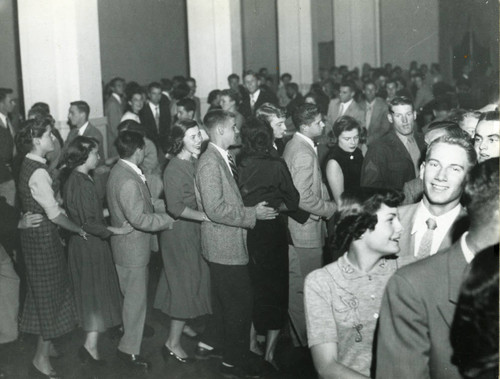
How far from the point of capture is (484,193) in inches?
80.5

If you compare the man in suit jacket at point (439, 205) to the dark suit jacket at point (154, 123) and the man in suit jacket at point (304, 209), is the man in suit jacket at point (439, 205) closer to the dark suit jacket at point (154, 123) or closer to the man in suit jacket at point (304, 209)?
the man in suit jacket at point (304, 209)

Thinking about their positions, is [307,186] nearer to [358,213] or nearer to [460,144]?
[460,144]

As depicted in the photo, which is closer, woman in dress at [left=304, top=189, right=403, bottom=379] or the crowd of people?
woman in dress at [left=304, top=189, right=403, bottom=379]

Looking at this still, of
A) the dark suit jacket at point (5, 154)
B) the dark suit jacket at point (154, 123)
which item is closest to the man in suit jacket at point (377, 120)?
the dark suit jacket at point (154, 123)

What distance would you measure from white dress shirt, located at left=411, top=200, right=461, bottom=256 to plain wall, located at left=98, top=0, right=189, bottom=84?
38.9 feet

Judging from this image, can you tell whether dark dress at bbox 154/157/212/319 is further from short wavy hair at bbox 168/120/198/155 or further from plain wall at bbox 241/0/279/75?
plain wall at bbox 241/0/279/75

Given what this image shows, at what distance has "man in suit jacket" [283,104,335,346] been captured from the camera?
192 inches

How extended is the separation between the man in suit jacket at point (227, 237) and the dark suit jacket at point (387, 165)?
744mm

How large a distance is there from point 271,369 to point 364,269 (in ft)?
6.98

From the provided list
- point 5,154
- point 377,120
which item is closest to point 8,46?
point 5,154

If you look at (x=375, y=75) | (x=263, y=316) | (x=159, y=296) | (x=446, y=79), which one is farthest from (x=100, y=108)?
(x=446, y=79)

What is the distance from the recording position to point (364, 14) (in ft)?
60.4

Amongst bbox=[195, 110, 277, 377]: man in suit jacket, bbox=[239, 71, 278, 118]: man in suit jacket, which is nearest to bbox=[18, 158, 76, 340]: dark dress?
bbox=[195, 110, 277, 377]: man in suit jacket

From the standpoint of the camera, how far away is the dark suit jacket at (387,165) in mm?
4668
